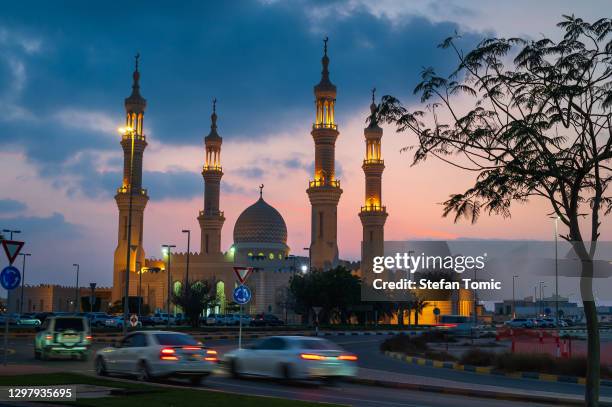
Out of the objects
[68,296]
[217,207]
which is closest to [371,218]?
[217,207]

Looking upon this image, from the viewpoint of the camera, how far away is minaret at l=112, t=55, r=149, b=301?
90.9 meters

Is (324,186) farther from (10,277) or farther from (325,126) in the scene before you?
(10,277)

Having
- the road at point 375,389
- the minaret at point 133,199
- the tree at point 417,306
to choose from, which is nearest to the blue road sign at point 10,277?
the road at point 375,389

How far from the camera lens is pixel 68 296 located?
11588 centimetres

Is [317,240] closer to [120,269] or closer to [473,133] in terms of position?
[120,269]

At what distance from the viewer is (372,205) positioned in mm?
91000

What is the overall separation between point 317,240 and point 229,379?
6494cm

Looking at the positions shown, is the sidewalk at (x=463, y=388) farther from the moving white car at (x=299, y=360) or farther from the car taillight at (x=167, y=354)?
the car taillight at (x=167, y=354)

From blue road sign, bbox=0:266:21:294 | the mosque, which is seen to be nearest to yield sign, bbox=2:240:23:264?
blue road sign, bbox=0:266:21:294

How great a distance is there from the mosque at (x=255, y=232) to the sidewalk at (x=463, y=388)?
201 feet

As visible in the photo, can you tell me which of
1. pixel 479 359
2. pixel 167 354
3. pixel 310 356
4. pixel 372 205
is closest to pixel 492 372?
pixel 479 359

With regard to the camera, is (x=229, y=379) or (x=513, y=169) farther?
(x=229, y=379)

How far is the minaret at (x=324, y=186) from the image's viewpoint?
277 ft

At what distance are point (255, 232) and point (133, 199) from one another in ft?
53.4
